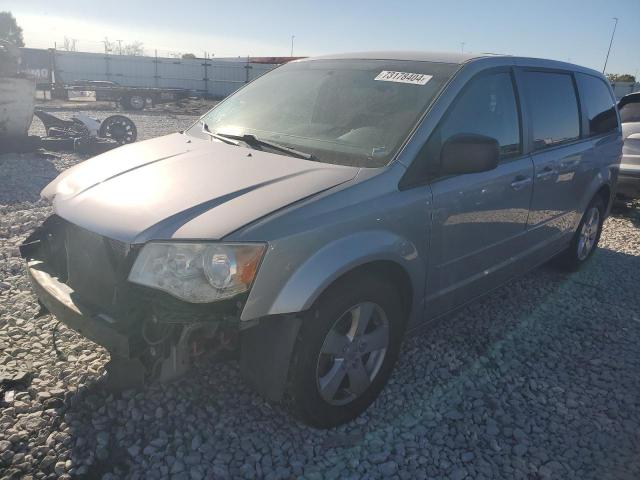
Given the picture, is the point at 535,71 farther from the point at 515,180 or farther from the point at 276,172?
the point at 276,172

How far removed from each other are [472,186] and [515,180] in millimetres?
568

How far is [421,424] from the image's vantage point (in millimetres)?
2691

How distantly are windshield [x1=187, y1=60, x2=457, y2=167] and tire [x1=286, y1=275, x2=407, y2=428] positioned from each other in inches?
28.1

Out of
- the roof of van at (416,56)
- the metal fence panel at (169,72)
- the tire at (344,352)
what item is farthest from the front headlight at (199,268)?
the metal fence panel at (169,72)

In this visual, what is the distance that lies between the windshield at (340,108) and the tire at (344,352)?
714mm

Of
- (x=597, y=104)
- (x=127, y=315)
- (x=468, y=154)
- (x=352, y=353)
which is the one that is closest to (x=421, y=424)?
(x=352, y=353)

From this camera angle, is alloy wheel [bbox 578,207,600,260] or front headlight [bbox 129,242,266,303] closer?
front headlight [bbox 129,242,266,303]

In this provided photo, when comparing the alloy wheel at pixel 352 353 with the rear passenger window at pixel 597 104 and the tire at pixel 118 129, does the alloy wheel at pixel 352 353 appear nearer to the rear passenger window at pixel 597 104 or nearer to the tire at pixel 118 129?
the rear passenger window at pixel 597 104

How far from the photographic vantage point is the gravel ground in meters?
2.35

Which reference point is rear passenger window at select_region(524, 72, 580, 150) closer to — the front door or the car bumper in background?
the front door

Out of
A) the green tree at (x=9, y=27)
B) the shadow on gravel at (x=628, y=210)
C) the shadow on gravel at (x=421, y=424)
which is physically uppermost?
the green tree at (x=9, y=27)

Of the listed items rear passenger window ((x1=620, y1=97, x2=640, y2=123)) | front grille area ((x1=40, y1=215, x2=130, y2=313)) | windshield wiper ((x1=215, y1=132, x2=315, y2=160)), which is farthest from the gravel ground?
rear passenger window ((x1=620, y1=97, x2=640, y2=123))

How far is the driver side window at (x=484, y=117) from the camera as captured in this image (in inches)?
109

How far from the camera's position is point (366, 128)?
2885mm
